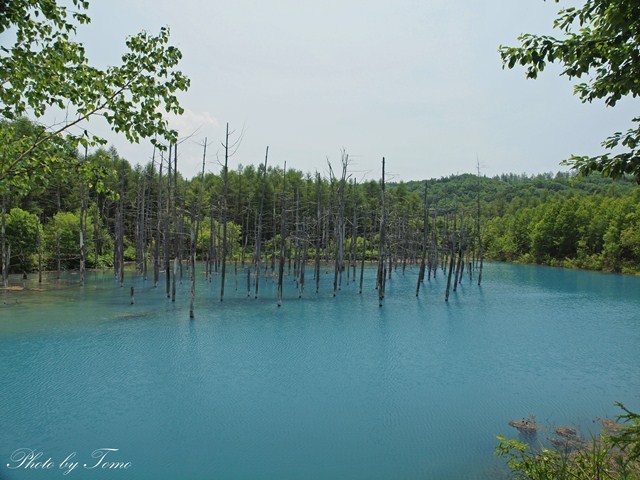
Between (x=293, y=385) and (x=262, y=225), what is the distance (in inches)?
1702

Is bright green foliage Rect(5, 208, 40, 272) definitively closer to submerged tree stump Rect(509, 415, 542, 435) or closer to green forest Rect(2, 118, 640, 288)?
green forest Rect(2, 118, 640, 288)

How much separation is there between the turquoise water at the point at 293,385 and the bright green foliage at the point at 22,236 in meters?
A: 12.7

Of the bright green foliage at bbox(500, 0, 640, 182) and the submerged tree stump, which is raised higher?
the bright green foliage at bbox(500, 0, 640, 182)

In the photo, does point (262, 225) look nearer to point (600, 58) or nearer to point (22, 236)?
point (22, 236)

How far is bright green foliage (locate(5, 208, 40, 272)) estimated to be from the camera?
34.4m

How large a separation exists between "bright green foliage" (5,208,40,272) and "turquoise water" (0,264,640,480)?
41.5 feet

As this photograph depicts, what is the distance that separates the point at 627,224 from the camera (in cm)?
5428

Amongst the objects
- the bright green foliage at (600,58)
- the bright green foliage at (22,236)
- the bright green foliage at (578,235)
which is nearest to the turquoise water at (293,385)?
the bright green foliage at (600,58)

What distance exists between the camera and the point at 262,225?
55.0m

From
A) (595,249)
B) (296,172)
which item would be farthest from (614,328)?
(296,172)

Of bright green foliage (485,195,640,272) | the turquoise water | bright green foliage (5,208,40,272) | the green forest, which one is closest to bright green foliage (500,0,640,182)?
the turquoise water

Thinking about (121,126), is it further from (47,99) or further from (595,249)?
(595,249)

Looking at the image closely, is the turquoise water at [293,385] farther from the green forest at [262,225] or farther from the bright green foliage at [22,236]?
the bright green foliage at [22,236]

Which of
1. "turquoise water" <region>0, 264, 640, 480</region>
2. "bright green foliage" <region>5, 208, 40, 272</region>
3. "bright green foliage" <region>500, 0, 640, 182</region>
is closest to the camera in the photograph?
"bright green foliage" <region>500, 0, 640, 182</region>
